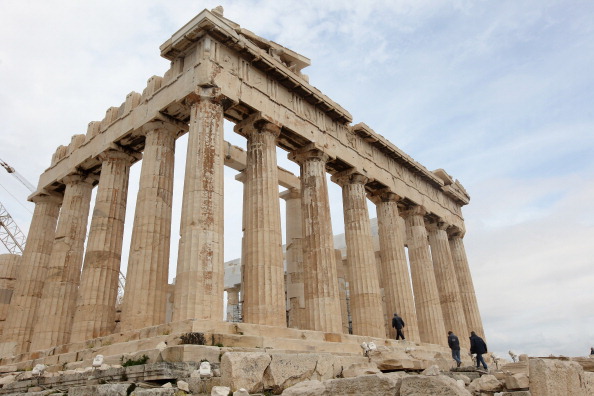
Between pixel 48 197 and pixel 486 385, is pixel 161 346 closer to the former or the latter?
pixel 486 385

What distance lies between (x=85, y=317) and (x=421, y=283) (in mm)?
18241

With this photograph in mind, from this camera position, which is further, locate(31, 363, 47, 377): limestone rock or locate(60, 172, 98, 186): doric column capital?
locate(60, 172, 98, 186): doric column capital

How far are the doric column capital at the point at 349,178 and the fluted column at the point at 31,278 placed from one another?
15549 mm

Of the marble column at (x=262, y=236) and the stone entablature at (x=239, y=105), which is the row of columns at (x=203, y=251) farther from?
the stone entablature at (x=239, y=105)

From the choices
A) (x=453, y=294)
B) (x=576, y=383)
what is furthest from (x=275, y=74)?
(x=453, y=294)

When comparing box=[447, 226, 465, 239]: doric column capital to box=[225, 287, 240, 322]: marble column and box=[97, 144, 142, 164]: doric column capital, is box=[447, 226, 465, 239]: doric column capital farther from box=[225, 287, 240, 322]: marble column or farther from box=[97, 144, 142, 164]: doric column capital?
box=[97, 144, 142, 164]: doric column capital

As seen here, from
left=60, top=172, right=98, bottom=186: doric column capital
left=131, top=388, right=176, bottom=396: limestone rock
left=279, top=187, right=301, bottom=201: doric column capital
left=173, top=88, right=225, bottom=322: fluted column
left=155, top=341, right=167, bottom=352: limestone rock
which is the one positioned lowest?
left=131, top=388, right=176, bottom=396: limestone rock

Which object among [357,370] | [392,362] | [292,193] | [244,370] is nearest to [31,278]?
[292,193]

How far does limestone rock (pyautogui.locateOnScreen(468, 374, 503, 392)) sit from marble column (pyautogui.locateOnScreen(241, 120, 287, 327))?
8.29 m

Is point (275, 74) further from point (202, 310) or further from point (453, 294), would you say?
point (453, 294)

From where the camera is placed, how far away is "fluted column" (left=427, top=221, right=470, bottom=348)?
28594mm

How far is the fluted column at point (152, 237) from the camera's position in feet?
50.5

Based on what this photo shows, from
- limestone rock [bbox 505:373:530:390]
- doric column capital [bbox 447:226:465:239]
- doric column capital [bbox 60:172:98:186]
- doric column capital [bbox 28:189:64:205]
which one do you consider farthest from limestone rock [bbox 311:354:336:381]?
doric column capital [bbox 447:226:465:239]

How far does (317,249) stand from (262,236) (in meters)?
3.44
